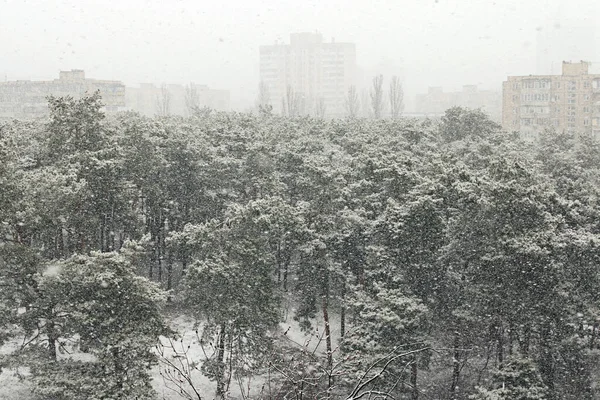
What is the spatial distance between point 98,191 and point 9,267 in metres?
5.54

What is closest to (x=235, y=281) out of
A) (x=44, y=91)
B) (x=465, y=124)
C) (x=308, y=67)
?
(x=465, y=124)

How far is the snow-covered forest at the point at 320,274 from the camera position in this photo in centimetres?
1788

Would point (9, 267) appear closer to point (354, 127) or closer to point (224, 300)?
point (224, 300)

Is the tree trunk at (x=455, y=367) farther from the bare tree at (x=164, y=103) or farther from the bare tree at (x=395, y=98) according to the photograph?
the bare tree at (x=395, y=98)

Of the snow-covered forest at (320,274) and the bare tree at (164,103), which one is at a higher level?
the bare tree at (164,103)

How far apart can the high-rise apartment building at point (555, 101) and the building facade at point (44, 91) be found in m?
62.3

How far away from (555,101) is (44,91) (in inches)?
3134

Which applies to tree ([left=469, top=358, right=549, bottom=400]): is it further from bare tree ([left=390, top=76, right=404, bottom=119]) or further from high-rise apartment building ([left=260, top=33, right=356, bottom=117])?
high-rise apartment building ([left=260, top=33, right=356, bottom=117])

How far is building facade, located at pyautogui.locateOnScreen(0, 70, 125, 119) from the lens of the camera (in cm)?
9625

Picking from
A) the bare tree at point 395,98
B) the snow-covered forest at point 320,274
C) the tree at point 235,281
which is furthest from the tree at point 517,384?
the bare tree at point 395,98

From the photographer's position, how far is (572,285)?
18484 millimetres

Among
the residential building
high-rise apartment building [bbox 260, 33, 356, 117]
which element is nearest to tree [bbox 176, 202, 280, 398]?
the residential building

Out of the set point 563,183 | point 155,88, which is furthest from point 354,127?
point 155,88

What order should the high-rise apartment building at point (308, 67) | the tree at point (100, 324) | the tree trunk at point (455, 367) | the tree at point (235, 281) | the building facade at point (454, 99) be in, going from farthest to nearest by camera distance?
1. the high-rise apartment building at point (308, 67)
2. the building facade at point (454, 99)
3. the tree trunk at point (455, 367)
4. the tree at point (235, 281)
5. the tree at point (100, 324)
